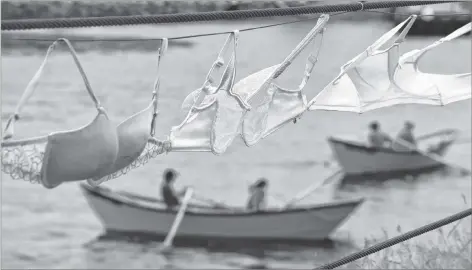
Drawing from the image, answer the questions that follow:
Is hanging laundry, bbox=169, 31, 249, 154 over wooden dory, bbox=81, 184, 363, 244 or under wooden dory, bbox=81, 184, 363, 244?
under

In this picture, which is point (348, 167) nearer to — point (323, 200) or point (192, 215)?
point (323, 200)

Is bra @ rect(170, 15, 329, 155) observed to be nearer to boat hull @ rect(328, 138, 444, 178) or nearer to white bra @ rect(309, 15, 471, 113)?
white bra @ rect(309, 15, 471, 113)

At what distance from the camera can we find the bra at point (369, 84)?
12.2ft

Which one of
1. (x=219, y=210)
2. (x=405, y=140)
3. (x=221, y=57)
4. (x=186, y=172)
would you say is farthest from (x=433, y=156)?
(x=221, y=57)

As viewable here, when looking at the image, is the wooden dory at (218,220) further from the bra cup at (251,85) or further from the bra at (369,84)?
the bra cup at (251,85)

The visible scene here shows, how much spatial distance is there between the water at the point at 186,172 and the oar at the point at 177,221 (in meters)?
0.26

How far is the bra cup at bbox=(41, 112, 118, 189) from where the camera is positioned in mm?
2637

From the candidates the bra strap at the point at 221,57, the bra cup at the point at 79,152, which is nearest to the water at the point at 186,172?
the bra strap at the point at 221,57

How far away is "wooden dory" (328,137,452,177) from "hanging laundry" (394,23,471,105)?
695 inches

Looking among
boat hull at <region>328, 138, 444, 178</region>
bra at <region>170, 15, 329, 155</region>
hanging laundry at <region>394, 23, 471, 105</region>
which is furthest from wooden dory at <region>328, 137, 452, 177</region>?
bra at <region>170, 15, 329, 155</region>

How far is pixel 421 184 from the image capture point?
22.4 meters

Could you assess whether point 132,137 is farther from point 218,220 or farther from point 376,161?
point 376,161

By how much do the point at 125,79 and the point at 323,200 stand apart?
15.0m

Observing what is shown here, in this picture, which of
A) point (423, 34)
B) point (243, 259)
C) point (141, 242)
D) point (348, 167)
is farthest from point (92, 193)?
point (423, 34)
